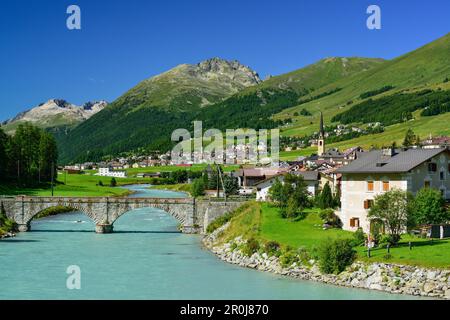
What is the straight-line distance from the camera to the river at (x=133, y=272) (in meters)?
47.2

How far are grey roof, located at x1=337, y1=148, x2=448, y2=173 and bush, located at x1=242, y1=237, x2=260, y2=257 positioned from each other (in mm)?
11906

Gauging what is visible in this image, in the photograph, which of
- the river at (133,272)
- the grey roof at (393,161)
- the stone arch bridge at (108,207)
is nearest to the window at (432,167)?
the grey roof at (393,161)

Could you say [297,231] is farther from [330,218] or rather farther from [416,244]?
[416,244]

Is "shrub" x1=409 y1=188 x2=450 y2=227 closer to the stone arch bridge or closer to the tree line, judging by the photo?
the stone arch bridge

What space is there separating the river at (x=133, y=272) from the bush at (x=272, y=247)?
2792 mm

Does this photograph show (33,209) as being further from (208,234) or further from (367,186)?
(367,186)

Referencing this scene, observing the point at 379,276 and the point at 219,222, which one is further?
the point at 219,222

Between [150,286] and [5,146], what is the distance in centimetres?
9040

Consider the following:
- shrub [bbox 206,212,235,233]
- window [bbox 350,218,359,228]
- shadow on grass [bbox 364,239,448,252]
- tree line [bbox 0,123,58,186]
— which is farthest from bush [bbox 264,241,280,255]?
tree line [bbox 0,123,58,186]

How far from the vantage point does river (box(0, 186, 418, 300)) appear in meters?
47.2

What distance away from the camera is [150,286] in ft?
167

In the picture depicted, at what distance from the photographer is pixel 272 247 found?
194 ft

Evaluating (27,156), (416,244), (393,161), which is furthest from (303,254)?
(27,156)

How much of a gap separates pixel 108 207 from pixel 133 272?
36.5 metres
